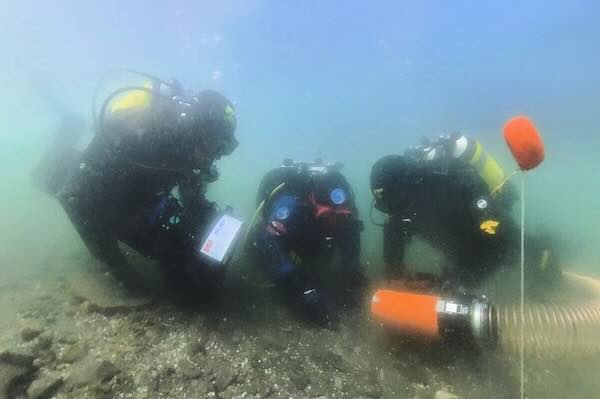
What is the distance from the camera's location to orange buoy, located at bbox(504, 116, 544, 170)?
3369 mm

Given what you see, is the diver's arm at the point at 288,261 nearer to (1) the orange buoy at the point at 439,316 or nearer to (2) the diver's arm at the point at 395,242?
(1) the orange buoy at the point at 439,316

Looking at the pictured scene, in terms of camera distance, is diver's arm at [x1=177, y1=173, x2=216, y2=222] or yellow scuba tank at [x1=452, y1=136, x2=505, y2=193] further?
diver's arm at [x1=177, y1=173, x2=216, y2=222]

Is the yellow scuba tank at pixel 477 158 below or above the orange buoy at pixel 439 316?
above

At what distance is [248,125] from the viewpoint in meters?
62.2

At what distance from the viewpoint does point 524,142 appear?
339 cm

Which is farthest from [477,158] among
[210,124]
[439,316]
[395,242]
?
[210,124]

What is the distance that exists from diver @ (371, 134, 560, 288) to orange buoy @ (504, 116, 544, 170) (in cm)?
110

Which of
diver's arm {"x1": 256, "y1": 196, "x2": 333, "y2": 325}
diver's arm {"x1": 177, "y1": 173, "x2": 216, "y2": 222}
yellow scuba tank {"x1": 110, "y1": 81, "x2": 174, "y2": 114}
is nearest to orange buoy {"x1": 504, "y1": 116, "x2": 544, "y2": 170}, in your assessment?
diver's arm {"x1": 256, "y1": 196, "x2": 333, "y2": 325}

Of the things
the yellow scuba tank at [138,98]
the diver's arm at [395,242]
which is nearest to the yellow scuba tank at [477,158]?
the diver's arm at [395,242]

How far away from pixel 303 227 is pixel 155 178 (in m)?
1.74

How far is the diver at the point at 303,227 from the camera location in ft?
15.7

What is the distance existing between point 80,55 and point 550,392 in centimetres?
3987

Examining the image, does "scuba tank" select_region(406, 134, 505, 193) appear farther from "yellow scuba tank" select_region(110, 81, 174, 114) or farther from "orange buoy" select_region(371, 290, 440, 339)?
"yellow scuba tank" select_region(110, 81, 174, 114)

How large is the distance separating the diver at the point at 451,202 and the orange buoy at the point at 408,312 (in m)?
0.70
